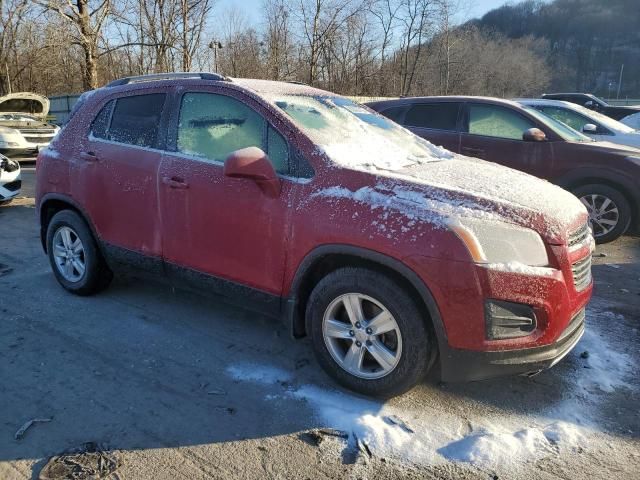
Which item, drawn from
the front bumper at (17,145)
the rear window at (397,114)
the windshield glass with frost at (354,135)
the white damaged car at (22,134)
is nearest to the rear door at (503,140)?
the rear window at (397,114)

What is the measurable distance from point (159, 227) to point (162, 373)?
106 cm

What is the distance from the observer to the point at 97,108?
4.30 meters

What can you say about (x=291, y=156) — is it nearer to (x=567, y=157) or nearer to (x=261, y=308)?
(x=261, y=308)

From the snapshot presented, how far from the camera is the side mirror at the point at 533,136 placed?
21.3ft

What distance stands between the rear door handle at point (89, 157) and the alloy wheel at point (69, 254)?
65 cm

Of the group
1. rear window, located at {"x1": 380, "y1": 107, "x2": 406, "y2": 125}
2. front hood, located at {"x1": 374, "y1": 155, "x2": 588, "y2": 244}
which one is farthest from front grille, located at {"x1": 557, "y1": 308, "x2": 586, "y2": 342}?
rear window, located at {"x1": 380, "y1": 107, "x2": 406, "y2": 125}

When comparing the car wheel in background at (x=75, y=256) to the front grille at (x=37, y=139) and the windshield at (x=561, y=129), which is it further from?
the front grille at (x=37, y=139)

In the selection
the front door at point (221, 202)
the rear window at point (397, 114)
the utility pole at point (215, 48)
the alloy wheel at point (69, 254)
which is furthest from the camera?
the utility pole at point (215, 48)

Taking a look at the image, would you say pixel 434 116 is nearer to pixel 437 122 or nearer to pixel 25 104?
pixel 437 122

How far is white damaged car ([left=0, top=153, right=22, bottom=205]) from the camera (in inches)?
318

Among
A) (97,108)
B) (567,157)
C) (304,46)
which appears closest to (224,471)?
(97,108)

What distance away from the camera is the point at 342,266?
→ 301 centimetres

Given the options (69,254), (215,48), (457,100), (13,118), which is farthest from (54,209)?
(215,48)

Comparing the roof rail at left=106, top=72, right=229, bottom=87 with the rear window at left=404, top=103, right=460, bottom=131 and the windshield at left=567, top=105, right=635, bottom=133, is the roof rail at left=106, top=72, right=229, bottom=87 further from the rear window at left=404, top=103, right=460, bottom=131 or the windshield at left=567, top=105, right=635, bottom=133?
the windshield at left=567, top=105, right=635, bottom=133
